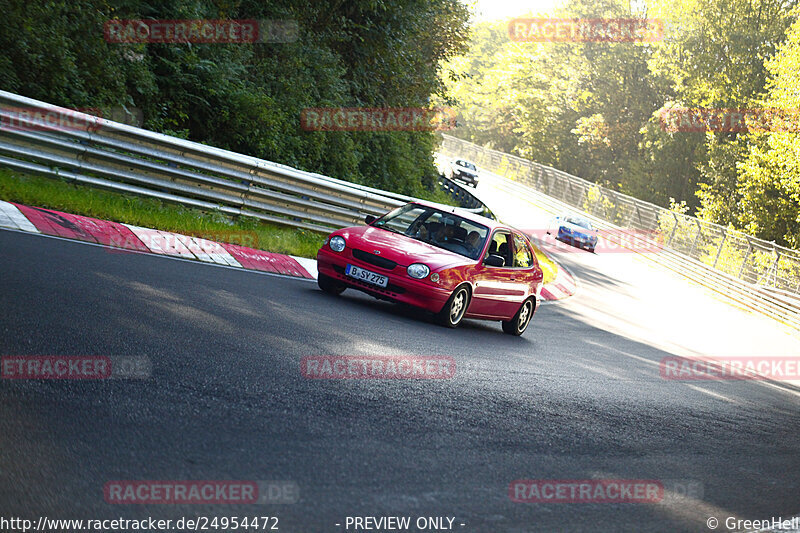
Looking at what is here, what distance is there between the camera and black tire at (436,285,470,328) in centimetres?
1027

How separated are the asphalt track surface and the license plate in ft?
1.36

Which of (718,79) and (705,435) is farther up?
(718,79)

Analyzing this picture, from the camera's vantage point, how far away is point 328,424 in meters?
4.91

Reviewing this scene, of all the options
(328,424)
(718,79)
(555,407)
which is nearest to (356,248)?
(555,407)

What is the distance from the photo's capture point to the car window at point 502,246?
11.5 m

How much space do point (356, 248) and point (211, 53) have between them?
31.5 feet

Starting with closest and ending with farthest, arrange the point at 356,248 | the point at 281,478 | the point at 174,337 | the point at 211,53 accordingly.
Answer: the point at 281,478 < the point at 174,337 < the point at 356,248 < the point at 211,53

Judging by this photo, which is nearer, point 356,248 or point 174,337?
point 174,337

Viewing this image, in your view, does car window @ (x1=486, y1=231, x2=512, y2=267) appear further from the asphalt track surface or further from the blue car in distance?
the blue car in distance


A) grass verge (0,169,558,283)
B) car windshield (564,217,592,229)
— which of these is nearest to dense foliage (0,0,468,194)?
grass verge (0,169,558,283)

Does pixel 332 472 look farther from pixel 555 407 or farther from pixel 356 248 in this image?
pixel 356 248

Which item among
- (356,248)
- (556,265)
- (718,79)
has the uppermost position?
(718,79)

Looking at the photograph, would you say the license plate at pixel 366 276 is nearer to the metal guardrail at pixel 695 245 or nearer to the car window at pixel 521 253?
the car window at pixel 521 253

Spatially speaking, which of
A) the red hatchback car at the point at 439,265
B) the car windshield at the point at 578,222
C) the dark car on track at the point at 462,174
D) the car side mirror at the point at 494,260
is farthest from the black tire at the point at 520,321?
the dark car on track at the point at 462,174
